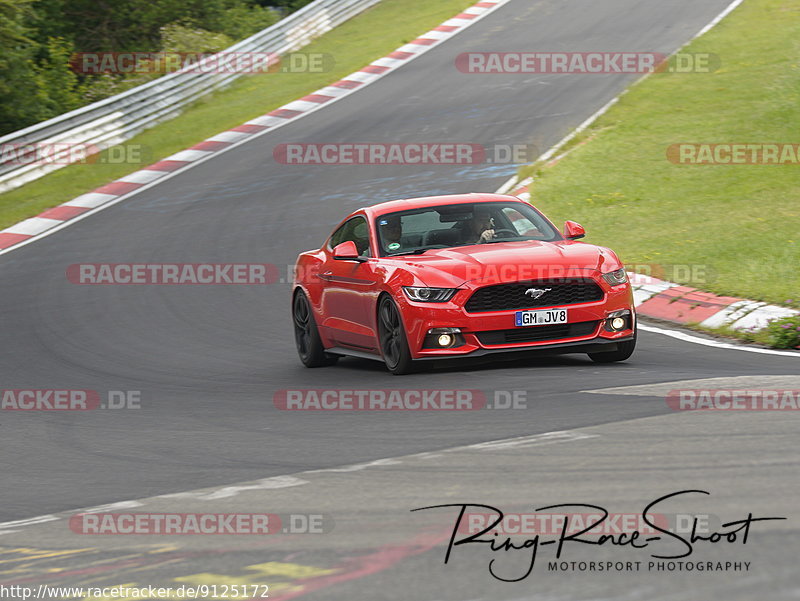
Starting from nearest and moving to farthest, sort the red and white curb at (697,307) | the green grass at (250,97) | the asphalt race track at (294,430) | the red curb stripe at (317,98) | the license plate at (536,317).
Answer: the asphalt race track at (294,430), the license plate at (536,317), the red and white curb at (697,307), the green grass at (250,97), the red curb stripe at (317,98)

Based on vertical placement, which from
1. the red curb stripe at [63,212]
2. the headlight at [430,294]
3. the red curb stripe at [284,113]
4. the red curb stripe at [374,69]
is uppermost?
the red curb stripe at [374,69]

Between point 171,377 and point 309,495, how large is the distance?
5688 mm

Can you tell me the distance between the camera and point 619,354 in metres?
10.1

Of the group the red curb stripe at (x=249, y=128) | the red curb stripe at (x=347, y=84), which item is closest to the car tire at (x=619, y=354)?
the red curb stripe at (x=249, y=128)

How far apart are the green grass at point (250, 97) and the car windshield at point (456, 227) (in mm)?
12644

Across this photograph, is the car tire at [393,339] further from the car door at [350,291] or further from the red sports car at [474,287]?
the car door at [350,291]

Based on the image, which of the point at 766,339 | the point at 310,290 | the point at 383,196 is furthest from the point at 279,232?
the point at 766,339

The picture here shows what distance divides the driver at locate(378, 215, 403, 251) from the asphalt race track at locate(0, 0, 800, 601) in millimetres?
1085

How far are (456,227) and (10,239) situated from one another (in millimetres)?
12023

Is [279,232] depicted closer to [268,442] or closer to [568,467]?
[268,442]

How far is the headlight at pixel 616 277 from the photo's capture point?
10.0 meters

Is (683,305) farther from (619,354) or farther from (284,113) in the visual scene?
(284,113)

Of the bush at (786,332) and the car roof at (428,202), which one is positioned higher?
the car roof at (428,202)

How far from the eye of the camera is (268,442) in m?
7.64
